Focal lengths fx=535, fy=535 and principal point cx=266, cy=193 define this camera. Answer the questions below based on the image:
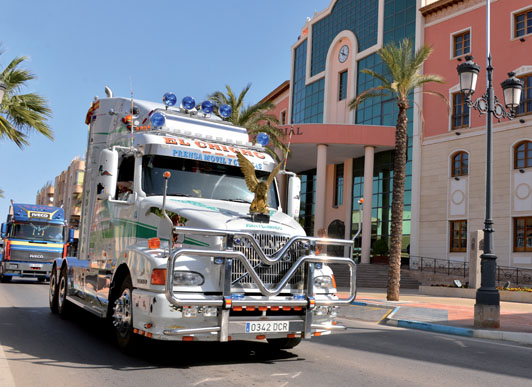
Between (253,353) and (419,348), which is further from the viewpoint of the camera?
(419,348)

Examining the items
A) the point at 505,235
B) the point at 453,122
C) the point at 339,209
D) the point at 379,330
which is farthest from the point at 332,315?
the point at 339,209

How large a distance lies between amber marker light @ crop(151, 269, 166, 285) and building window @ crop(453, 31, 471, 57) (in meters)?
30.5

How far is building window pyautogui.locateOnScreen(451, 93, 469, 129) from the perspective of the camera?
1243 inches

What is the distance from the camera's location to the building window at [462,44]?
3203cm

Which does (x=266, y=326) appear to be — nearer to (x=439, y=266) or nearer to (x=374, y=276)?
(x=374, y=276)

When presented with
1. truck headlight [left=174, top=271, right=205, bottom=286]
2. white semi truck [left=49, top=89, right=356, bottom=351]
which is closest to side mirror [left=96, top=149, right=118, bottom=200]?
white semi truck [left=49, top=89, right=356, bottom=351]

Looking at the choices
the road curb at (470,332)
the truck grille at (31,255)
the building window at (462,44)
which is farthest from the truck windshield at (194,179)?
the building window at (462,44)

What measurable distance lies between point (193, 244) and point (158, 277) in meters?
0.67

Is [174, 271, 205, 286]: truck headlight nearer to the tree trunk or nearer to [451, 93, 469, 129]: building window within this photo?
the tree trunk

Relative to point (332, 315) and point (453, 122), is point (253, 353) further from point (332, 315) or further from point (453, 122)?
point (453, 122)

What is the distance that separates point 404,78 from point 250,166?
13.6 meters

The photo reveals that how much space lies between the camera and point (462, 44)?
1273 inches

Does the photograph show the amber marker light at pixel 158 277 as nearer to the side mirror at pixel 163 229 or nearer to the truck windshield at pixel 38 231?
the side mirror at pixel 163 229

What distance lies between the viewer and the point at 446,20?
33125mm
